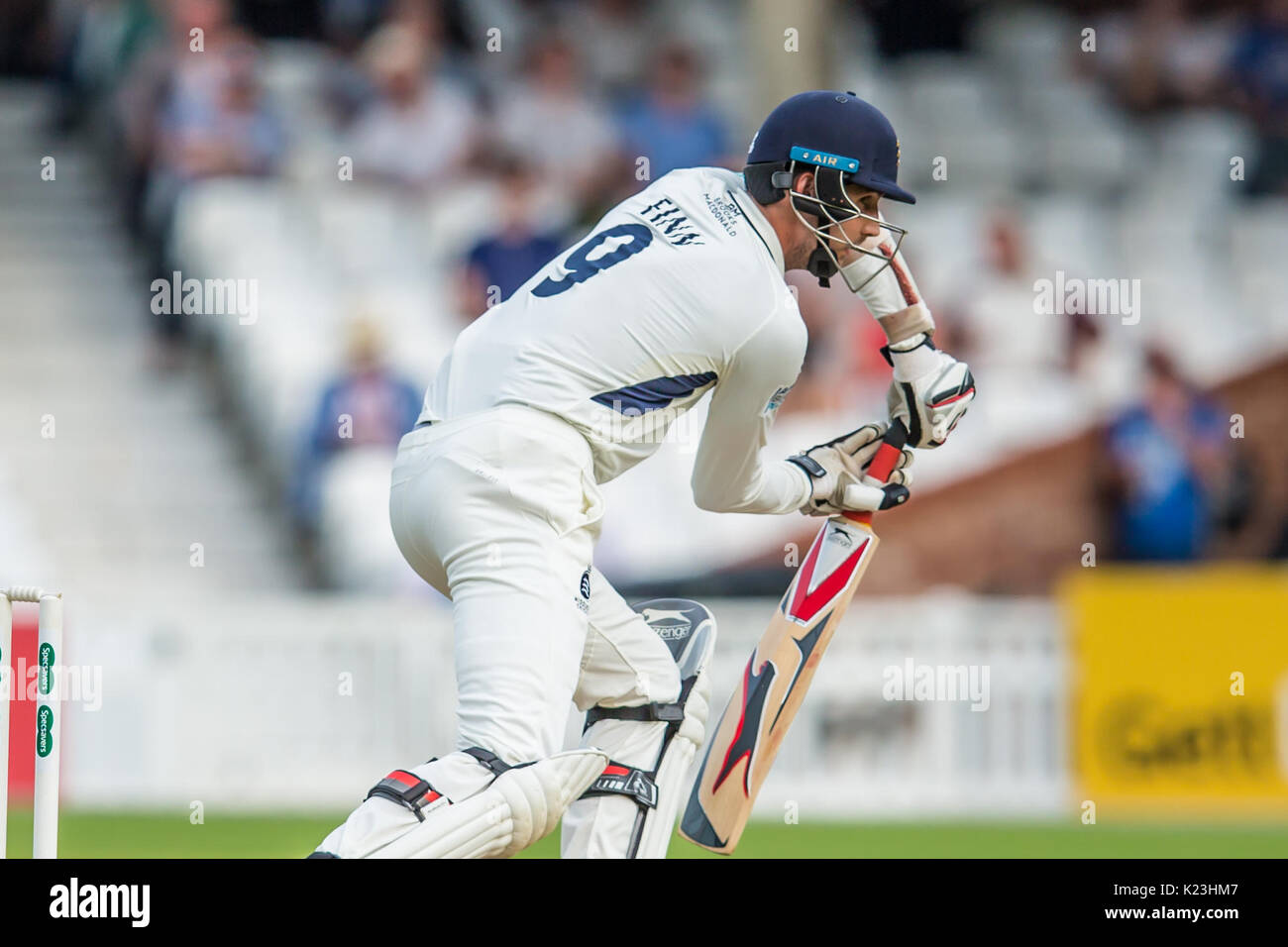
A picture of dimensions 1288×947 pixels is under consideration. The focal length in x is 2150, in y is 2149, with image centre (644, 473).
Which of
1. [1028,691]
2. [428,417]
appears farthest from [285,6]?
[428,417]

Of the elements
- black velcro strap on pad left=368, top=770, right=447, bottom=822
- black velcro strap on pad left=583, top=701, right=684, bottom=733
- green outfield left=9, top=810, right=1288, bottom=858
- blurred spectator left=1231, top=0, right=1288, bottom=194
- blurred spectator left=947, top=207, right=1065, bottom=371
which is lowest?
green outfield left=9, top=810, right=1288, bottom=858

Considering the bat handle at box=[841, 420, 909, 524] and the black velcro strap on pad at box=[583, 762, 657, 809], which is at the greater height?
the bat handle at box=[841, 420, 909, 524]

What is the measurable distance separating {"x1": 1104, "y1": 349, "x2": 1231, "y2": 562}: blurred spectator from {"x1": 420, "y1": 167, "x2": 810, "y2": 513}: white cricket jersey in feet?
23.3

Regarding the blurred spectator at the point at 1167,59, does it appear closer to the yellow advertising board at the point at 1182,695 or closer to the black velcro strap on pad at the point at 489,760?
the yellow advertising board at the point at 1182,695

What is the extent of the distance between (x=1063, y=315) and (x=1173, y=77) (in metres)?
3.87

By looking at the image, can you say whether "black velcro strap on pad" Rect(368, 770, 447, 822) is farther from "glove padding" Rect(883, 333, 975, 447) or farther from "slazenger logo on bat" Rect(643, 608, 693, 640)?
"glove padding" Rect(883, 333, 975, 447)

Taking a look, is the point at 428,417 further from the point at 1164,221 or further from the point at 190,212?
the point at 1164,221

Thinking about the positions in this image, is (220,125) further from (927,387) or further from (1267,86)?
(927,387)

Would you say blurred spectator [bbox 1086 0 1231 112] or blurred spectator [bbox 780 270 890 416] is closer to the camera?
blurred spectator [bbox 780 270 890 416]

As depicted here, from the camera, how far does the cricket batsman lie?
4.50 metres

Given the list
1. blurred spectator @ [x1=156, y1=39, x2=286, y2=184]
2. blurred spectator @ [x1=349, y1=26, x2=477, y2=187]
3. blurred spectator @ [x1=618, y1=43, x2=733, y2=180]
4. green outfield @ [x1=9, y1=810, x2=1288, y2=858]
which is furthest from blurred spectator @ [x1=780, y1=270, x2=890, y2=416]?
blurred spectator @ [x1=156, y1=39, x2=286, y2=184]

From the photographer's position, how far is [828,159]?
16.3 ft

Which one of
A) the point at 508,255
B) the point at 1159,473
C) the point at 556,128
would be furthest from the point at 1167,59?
the point at 508,255

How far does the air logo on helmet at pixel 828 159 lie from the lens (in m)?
4.96
